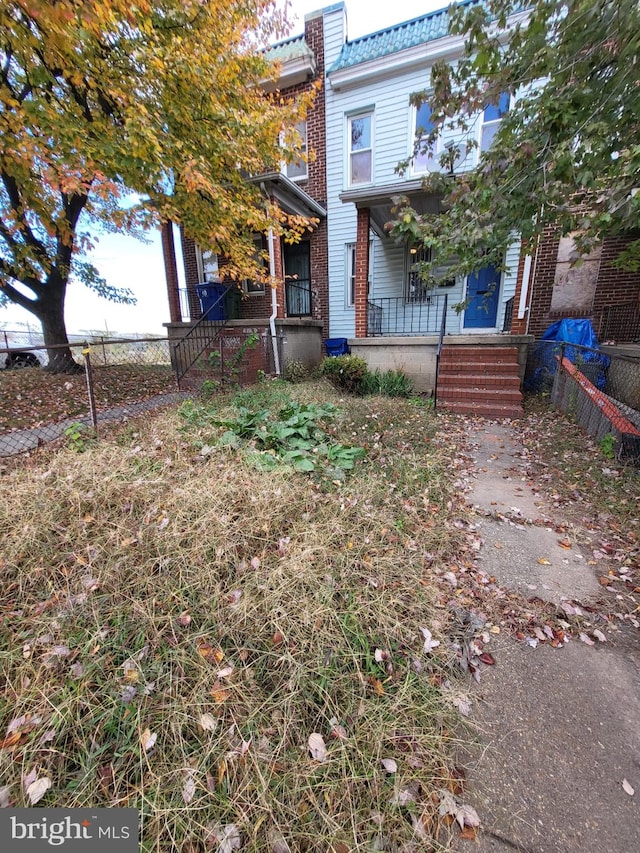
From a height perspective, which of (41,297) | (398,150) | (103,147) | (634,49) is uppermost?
(398,150)

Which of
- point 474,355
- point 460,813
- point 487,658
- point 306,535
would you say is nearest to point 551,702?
point 487,658

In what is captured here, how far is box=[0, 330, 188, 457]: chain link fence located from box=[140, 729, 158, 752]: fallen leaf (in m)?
3.29

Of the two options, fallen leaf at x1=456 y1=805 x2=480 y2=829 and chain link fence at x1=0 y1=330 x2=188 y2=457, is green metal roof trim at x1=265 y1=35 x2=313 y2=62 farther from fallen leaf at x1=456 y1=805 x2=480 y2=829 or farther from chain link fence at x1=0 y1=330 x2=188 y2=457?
fallen leaf at x1=456 y1=805 x2=480 y2=829

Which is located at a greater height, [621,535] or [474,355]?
[474,355]

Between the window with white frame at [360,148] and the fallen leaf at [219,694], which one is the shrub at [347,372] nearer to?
the window with white frame at [360,148]

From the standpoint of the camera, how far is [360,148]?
30.1 ft

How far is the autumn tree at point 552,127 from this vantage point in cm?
258

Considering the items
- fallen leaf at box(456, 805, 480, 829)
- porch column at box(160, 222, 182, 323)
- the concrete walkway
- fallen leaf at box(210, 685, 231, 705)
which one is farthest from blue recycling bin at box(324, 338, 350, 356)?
fallen leaf at box(456, 805, 480, 829)

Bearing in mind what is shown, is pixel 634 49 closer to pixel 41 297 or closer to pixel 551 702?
pixel 551 702

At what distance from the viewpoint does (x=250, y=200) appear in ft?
21.3

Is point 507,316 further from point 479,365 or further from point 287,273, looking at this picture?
point 287,273

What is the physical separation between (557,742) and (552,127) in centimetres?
416

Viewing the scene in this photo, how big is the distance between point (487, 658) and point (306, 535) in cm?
123

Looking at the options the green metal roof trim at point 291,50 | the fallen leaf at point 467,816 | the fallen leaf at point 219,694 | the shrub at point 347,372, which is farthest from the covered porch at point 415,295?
the fallen leaf at point 467,816
